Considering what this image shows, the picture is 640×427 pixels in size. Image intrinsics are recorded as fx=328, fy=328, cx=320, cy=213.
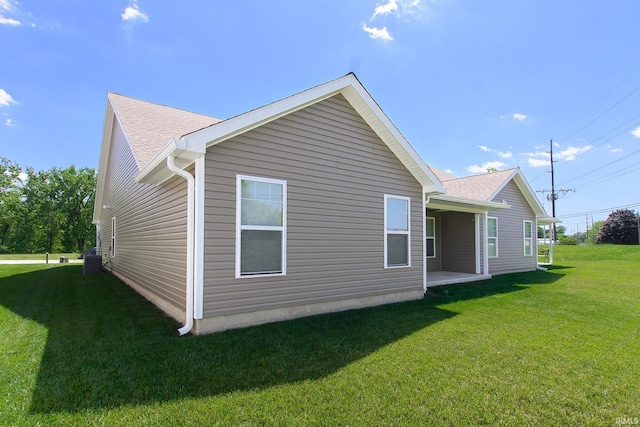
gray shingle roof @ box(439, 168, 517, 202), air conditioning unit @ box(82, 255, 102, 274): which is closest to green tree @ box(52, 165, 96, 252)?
air conditioning unit @ box(82, 255, 102, 274)

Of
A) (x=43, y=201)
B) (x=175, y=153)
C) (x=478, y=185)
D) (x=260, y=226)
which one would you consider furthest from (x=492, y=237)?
(x=43, y=201)

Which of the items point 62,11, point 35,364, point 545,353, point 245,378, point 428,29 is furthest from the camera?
point 428,29

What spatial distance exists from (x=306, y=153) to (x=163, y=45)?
779cm

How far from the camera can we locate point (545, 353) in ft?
13.7

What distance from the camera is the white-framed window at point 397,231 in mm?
7160

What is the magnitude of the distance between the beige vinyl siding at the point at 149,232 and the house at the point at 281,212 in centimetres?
5

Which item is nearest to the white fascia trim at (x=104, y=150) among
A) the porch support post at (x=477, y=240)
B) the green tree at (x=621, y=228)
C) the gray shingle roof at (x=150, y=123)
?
the gray shingle roof at (x=150, y=123)

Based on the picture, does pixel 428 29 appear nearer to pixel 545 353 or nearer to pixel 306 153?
pixel 306 153

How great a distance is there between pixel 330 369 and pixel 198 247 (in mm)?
2440

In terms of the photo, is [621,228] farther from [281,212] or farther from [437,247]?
[281,212]

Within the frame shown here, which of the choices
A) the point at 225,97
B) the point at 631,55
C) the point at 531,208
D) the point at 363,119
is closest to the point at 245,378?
Result: the point at 363,119

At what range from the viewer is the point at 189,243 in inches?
189

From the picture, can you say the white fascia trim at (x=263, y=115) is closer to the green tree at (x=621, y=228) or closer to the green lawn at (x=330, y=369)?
the green lawn at (x=330, y=369)

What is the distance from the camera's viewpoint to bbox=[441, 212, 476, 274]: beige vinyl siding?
11.6 m
